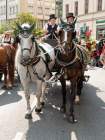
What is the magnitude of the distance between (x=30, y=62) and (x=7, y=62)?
5.35 meters

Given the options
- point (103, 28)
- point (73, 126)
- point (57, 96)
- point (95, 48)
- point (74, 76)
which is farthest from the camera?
point (103, 28)

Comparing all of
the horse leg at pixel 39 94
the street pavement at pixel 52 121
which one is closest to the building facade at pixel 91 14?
the street pavement at pixel 52 121

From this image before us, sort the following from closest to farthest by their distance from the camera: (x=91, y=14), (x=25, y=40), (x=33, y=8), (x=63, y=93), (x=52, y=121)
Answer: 1. (x=25, y=40)
2. (x=52, y=121)
3. (x=63, y=93)
4. (x=91, y=14)
5. (x=33, y=8)

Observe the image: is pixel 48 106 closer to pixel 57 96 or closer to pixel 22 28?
pixel 57 96

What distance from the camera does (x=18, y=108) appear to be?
11.2m

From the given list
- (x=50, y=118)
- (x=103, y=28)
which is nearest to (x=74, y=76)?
(x=50, y=118)

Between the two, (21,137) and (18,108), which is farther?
(18,108)

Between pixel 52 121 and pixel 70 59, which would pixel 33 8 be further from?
pixel 52 121

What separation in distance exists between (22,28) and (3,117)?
85.2 inches

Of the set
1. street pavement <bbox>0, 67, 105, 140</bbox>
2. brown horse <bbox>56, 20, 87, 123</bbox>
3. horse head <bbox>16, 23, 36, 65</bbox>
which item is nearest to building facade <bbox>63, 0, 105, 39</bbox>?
street pavement <bbox>0, 67, 105, 140</bbox>

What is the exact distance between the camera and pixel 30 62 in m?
9.63

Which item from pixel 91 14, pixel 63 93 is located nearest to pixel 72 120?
pixel 63 93

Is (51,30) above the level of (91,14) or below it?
below

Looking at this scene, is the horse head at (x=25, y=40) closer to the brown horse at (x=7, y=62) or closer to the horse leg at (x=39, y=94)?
the horse leg at (x=39, y=94)
